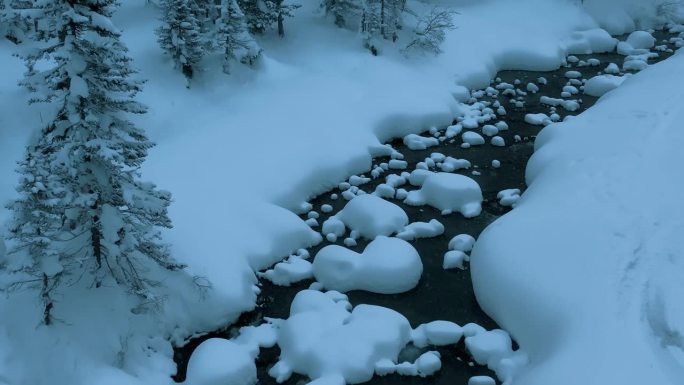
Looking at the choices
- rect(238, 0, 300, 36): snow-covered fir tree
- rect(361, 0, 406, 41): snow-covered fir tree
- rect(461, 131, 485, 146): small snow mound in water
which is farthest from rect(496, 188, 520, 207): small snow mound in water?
rect(238, 0, 300, 36): snow-covered fir tree

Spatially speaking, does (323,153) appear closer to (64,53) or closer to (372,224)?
(372,224)

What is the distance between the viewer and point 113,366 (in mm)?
9414

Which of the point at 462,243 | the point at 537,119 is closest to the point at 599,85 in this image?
the point at 537,119

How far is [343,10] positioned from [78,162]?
16.9 meters

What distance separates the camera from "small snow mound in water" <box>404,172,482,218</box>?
14.6 metres

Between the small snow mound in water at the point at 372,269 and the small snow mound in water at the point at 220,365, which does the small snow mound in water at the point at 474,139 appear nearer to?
the small snow mound in water at the point at 372,269

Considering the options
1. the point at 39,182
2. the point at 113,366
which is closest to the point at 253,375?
the point at 113,366

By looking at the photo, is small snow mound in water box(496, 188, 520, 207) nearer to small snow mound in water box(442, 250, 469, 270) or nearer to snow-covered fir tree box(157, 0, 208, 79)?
small snow mound in water box(442, 250, 469, 270)

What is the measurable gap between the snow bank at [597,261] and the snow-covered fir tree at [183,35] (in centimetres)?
1101

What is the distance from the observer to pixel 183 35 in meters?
17.7

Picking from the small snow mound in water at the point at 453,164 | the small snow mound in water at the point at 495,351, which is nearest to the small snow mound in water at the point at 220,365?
the small snow mound in water at the point at 495,351

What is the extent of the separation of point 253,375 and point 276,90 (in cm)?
1142

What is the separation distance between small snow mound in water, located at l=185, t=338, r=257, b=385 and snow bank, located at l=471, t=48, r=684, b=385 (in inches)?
187

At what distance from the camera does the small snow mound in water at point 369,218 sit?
13.6 meters
